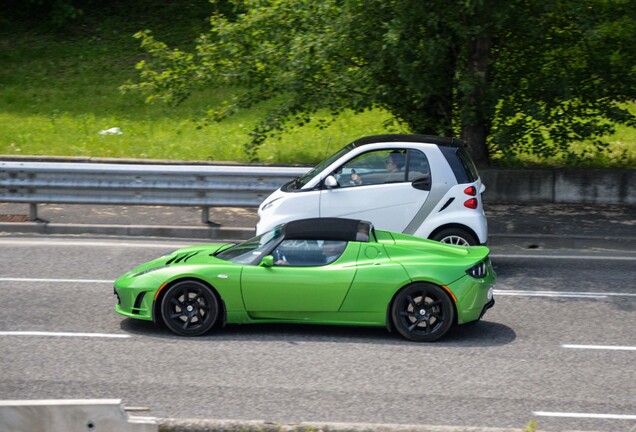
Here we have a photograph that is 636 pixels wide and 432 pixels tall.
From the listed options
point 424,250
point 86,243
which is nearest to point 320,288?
point 424,250

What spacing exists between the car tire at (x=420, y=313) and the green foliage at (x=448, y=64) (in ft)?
19.0

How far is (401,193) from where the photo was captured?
37.8ft

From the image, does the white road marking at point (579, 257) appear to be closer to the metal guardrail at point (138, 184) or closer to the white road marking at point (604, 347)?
the metal guardrail at point (138, 184)

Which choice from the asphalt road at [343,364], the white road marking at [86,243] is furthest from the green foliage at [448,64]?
the asphalt road at [343,364]

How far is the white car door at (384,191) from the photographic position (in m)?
11.5

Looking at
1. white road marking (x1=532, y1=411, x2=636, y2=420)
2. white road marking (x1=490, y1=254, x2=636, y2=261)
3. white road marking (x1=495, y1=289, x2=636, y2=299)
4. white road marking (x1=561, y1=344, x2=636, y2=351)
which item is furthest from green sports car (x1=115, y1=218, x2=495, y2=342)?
white road marking (x1=490, y1=254, x2=636, y2=261)

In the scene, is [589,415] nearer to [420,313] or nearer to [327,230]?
[420,313]

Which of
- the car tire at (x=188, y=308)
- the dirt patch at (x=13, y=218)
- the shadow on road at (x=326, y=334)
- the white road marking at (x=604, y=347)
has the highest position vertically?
the dirt patch at (x=13, y=218)

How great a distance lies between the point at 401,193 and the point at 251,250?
2.90m

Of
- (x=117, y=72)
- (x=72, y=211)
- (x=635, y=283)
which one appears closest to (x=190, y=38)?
(x=117, y=72)

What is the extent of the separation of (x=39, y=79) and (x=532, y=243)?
13.7m

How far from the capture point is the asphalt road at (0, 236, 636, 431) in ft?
23.4

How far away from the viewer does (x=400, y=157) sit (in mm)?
11586

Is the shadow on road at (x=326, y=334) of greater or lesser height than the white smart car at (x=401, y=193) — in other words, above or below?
below
